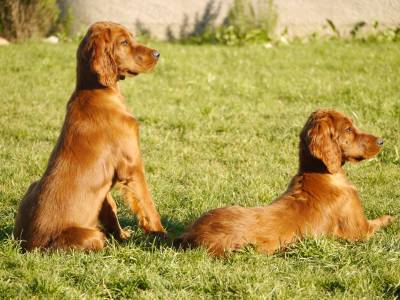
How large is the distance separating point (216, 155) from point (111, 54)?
2.40 meters

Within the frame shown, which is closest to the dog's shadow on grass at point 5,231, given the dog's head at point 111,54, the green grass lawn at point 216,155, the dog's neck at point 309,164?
the green grass lawn at point 216,155

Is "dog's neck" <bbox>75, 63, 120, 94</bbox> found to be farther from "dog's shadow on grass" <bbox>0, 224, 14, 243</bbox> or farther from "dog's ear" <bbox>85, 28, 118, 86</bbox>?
"dog's shadow on grass" <bbox>0, 224, 14, 243</bbox>

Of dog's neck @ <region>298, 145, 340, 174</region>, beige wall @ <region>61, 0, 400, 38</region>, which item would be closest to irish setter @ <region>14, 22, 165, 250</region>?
dog's neck @ <region>298, 145, 340, 174</region>

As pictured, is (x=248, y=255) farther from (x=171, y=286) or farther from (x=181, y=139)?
(x=181, y=139)

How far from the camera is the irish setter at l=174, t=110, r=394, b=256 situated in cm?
442

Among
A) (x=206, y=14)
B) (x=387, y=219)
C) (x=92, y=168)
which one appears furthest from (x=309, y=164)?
(x=206, y=14)

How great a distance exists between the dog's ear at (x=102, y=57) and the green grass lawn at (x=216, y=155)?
1.17 m

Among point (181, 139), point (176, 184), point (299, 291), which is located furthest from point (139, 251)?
point (181, 139)

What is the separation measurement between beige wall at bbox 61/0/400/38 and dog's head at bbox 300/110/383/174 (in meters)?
8.66

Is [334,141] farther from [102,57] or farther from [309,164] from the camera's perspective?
[102,57]

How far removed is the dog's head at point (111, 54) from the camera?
505cm

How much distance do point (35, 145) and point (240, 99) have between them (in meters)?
3.02

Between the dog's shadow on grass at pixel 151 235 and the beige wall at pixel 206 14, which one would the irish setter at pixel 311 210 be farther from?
the beige wall at pixel 206 14

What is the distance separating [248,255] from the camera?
432 cm
